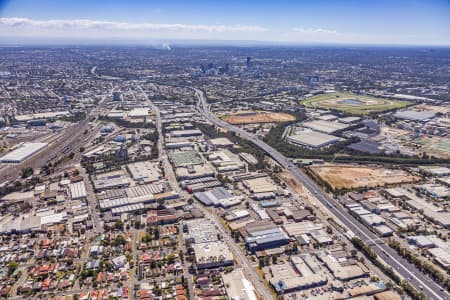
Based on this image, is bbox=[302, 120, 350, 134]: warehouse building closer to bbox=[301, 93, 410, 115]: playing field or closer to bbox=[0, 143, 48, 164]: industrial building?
bbox=[301, 93, 410, 115]: playing field

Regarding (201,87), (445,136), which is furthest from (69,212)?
(201,87)

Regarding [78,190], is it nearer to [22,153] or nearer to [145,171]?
[145,171]

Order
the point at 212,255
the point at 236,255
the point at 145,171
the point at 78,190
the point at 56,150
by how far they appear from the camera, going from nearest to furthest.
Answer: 1. the point at 212,255
2. the point at 236,255
3. the point at 78,190
4. the point at 145,171
5. the point at 56,150

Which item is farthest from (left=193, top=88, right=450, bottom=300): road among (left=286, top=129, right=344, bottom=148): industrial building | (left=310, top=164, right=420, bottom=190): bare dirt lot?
(left=286, top=129, right=344, bottom=148): industrial building

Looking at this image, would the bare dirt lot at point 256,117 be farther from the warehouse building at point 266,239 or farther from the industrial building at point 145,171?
the warehouse building at point 266,239

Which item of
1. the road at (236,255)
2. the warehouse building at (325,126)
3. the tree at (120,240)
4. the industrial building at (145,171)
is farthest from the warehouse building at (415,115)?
the tree at (120,240)

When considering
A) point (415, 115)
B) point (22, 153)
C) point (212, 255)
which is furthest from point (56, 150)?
point (415, 115)
